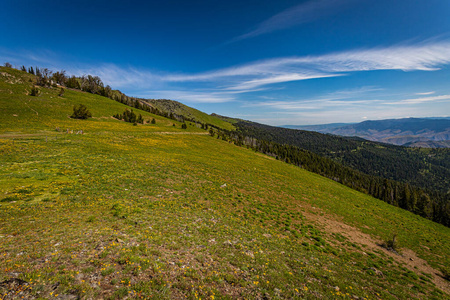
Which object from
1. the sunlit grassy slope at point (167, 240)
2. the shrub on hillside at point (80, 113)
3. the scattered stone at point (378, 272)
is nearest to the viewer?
the sunlit grassy slope at point (167, 240)

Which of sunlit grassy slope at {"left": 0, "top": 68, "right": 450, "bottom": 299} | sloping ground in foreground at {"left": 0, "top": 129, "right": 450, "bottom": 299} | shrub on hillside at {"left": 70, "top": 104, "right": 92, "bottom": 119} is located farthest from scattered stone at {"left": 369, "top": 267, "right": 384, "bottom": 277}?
shrub on hillside at {"left": 70, "top": 104, "right": 92, "bottom": 119}

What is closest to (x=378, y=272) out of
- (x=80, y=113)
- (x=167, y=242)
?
(x=167, y=242)

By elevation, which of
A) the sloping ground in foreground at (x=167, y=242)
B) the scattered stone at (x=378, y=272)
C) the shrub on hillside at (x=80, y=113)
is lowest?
the scattered stone at (x=378, y=272)

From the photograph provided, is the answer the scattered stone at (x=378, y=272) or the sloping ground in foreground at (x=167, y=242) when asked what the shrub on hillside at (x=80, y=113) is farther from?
the scattered stone at (x=378, y=272)

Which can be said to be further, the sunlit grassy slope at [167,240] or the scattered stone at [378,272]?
the scattered stone at [378,272]

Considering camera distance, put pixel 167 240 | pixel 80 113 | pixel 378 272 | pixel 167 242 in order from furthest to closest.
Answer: pixel 80 113 < pixel 378 272 < pixel 167 240 < pixel 167 242

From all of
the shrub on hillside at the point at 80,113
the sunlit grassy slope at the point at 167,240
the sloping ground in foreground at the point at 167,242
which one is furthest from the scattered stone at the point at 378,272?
the shrub on hillside at the point at 80,113

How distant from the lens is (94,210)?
13.0 metres

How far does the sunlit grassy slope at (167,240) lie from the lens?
7.15m

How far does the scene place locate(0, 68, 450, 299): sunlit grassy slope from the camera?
282 inches

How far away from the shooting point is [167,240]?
10773 mm

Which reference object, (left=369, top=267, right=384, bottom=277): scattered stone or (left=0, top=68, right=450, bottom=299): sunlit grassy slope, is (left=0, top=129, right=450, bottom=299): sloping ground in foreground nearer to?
(left=0, top=68, right=450, bottom=299): sunlit grassy slope

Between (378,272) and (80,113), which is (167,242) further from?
(80,113)

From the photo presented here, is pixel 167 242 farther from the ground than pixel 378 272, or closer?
farther from the ground
